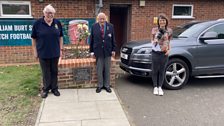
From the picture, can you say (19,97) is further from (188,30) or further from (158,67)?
(188,30)

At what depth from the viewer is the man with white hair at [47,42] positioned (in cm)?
513

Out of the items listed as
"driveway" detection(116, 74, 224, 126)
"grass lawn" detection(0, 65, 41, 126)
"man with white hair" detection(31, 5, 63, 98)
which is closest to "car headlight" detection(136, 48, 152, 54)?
"driveway" detection(116, 74, 224, 126)

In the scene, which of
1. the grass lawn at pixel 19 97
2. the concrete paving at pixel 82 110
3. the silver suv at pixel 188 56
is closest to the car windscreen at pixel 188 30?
the silver suv at pixel 188 56

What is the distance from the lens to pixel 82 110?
16.0ft

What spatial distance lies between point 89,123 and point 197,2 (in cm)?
808

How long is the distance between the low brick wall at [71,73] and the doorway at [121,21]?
4837 millimetres

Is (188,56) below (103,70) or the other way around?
the other way around

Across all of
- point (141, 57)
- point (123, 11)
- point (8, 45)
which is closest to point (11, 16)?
point (8, 45)

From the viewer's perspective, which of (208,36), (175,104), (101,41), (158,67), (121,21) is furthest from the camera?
(121,21)

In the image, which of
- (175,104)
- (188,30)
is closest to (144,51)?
(188,30)

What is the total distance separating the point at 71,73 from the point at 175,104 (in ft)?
7.43

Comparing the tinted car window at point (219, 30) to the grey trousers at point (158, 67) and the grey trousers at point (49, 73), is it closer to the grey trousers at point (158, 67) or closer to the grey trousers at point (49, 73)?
the grey trousers at point (158, 67)

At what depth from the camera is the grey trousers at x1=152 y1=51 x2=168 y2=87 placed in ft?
18.8

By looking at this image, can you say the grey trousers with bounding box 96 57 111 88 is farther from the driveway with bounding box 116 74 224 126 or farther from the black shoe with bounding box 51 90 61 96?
the black shoe with bounding box 51 90 61 96
